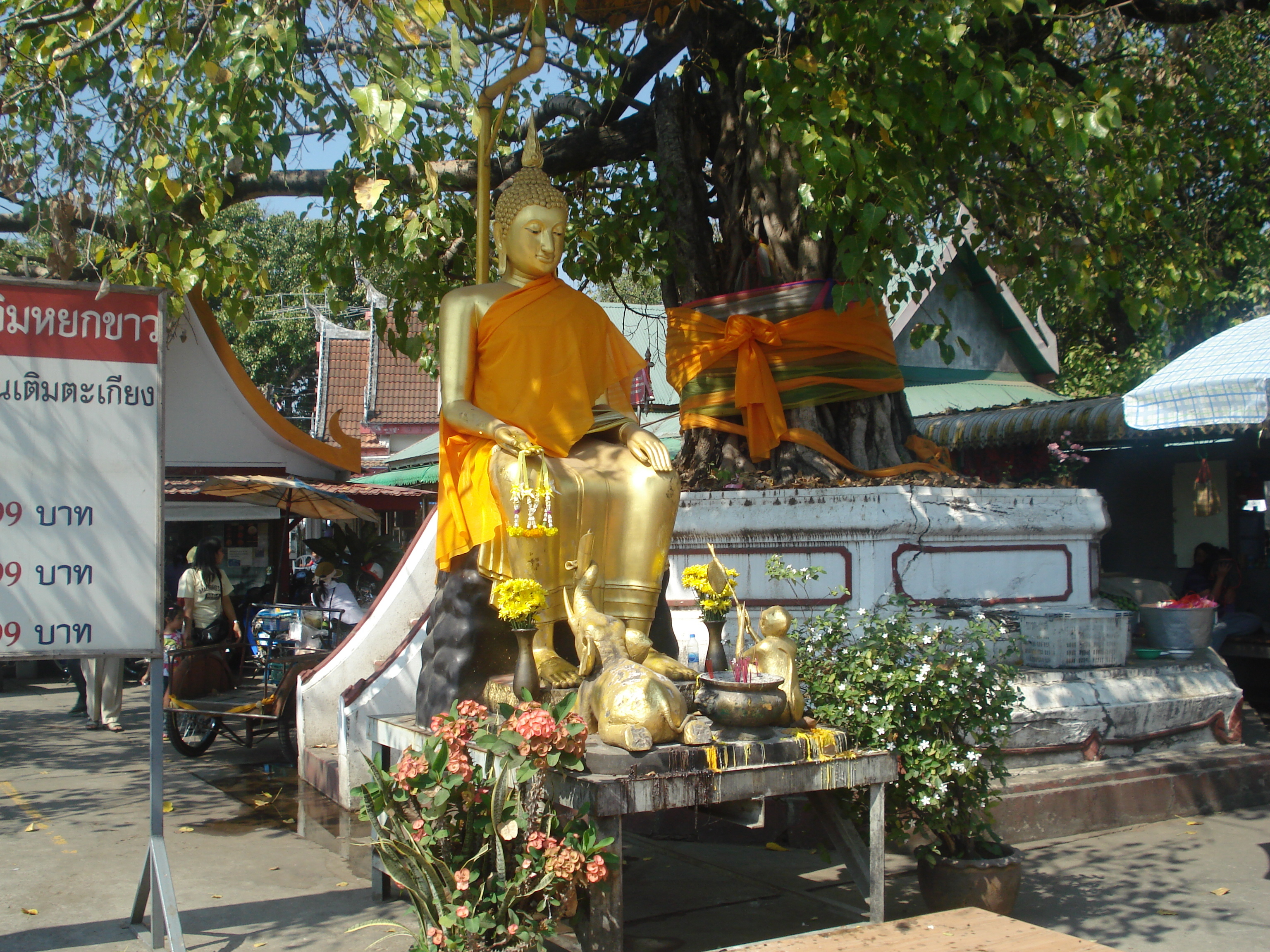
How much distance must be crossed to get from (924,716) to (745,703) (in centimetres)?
81

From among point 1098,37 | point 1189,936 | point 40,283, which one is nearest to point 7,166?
point 40,283

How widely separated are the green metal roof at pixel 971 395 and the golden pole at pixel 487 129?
9778mm

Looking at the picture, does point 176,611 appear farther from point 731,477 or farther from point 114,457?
point 114,457

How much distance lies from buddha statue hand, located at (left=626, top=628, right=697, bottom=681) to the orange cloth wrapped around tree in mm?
896

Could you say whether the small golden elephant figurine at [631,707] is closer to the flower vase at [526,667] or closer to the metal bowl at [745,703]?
the metal bowl at [745,703]

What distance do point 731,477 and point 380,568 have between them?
684 centimetres

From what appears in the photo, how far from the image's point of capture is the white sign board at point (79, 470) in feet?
13.1

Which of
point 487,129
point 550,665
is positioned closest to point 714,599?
point 550,665

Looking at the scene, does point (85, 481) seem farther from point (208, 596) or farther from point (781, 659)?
point (208, 596)

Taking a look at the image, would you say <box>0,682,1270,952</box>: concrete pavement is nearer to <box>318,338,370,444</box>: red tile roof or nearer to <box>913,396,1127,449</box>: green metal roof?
<box>913,396,1127,449</box>: green metal roof

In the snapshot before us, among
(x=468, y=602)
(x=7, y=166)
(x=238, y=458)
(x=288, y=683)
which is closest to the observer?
(x=468, y=602)

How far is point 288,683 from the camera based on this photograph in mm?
7781

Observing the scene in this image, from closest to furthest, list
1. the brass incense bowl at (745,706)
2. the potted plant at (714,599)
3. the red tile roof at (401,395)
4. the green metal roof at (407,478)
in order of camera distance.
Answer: the brass incense bowl at (745,706) → the potted plant at (714,599) → the green metal roof at (407,478) → the red tile roof at (401,395)

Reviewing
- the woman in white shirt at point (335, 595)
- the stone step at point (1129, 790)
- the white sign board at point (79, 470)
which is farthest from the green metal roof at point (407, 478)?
the white sign board at point (79, 470)
